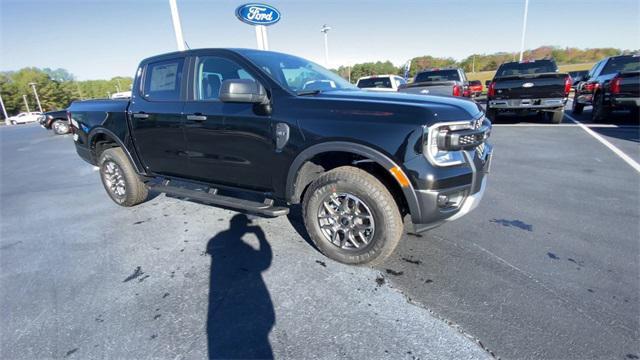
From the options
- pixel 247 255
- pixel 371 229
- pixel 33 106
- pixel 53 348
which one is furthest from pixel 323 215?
pixel 33 106

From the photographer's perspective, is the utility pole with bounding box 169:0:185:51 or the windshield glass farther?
the utility pole with bounding box 169:0:185:51

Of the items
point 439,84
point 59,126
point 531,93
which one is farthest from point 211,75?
point 59,126

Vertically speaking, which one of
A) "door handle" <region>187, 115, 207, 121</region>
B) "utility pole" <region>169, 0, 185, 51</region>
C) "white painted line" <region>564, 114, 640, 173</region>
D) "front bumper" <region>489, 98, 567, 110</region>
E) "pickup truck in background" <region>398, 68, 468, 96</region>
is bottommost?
"white painted line" <region>564, 114, 640, 173</region>

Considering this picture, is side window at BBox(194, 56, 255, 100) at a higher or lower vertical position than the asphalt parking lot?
higher

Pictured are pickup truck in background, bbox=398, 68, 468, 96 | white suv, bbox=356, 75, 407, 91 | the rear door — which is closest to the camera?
the rear door

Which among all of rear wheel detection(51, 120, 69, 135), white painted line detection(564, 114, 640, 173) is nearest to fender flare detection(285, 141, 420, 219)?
white painted line detection(564, 114, 640, 173)

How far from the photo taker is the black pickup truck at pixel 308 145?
2391 mm

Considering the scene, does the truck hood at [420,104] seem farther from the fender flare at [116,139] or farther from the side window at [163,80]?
the fender flare at [116,139]

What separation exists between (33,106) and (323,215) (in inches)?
3110

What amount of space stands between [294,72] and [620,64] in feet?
37.5

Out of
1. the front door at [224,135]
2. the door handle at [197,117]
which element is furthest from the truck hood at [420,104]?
the door handle at [197,117]

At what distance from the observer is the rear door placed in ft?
11.5

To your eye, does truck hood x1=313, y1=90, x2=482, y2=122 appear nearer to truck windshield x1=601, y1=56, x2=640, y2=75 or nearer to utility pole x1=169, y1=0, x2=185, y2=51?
utility pole x1=169, y1=0, x2=185, y2=51

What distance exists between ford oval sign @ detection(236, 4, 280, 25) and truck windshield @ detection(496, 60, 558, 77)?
283 inches
